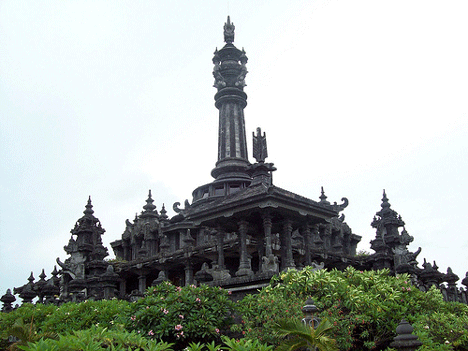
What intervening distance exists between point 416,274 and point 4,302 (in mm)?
26314

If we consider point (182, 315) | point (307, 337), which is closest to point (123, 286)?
point (182, 315)

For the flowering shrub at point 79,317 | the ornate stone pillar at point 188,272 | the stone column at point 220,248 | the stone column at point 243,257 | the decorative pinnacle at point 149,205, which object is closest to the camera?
the flowering shrub at point 79,317

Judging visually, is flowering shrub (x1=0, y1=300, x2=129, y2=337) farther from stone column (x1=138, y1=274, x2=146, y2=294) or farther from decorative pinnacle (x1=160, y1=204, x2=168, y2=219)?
decorative pinnacle (x1=160, y1=204, x2=168, y2=219)

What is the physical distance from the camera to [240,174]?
123ft

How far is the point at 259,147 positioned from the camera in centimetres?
2359

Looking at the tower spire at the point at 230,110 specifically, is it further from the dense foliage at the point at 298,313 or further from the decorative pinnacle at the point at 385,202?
the dense foliage at the point at 298,313

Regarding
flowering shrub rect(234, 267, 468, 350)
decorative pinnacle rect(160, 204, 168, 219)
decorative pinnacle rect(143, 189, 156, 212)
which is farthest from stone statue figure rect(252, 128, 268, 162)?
decorative pinnacle rect(143, 189, 156, 212)

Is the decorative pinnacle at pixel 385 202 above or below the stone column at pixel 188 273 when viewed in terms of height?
above

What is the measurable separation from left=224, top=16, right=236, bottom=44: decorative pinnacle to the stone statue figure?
21.2 m

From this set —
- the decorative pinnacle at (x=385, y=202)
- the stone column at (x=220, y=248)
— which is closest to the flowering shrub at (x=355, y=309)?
the stone column at (x=220, y=248)

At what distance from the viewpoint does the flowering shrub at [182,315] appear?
14070 millimetres

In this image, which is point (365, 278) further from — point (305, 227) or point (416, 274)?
point (416, 274)

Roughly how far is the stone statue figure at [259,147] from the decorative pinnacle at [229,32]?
21.2m

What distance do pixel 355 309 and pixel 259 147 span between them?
10866mm
